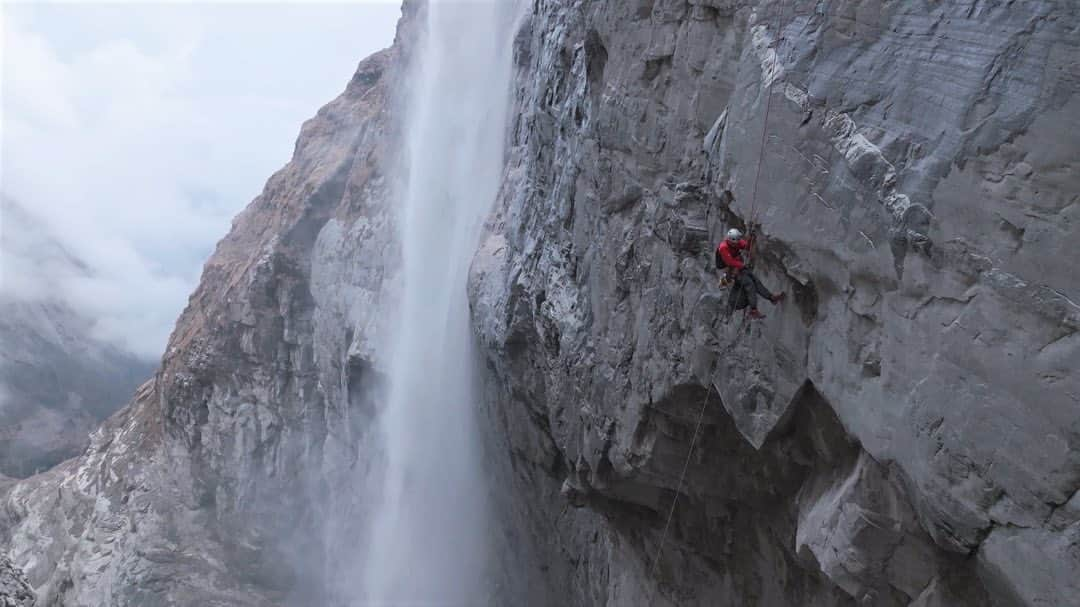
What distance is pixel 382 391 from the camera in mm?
23688

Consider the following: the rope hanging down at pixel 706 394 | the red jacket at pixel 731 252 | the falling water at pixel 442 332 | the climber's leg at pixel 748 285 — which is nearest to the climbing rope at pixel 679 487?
the rope hanging down at pixel 706 394

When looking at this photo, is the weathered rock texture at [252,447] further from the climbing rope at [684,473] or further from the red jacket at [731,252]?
the red jacket at [731,252]

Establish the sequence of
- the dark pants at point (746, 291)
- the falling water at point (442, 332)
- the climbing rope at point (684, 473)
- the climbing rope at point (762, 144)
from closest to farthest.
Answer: the climbing rope at point (762, 144) → the dark pants at point (746, 291) → the climbing rope at point (684, 473) → the falling water at point (442, 332)

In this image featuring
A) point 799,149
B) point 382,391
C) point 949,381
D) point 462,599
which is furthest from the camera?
point 382,391

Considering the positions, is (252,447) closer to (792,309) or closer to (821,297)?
(792,309)

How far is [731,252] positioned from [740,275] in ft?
0.85

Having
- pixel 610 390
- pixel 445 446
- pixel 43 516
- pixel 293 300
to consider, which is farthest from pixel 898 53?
pixel 43 516

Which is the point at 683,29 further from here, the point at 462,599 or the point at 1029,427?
the point at 462,599

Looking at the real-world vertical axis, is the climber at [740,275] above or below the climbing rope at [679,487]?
above

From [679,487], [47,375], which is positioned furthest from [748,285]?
[47,375]

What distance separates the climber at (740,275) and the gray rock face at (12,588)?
12.7 m

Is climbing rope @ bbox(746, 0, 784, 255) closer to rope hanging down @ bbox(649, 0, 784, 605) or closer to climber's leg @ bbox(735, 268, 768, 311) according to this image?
rope hanging down @ bbox(649, 0, 784, 605)

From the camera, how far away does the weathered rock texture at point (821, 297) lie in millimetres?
5176

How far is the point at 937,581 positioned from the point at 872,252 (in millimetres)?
2580
